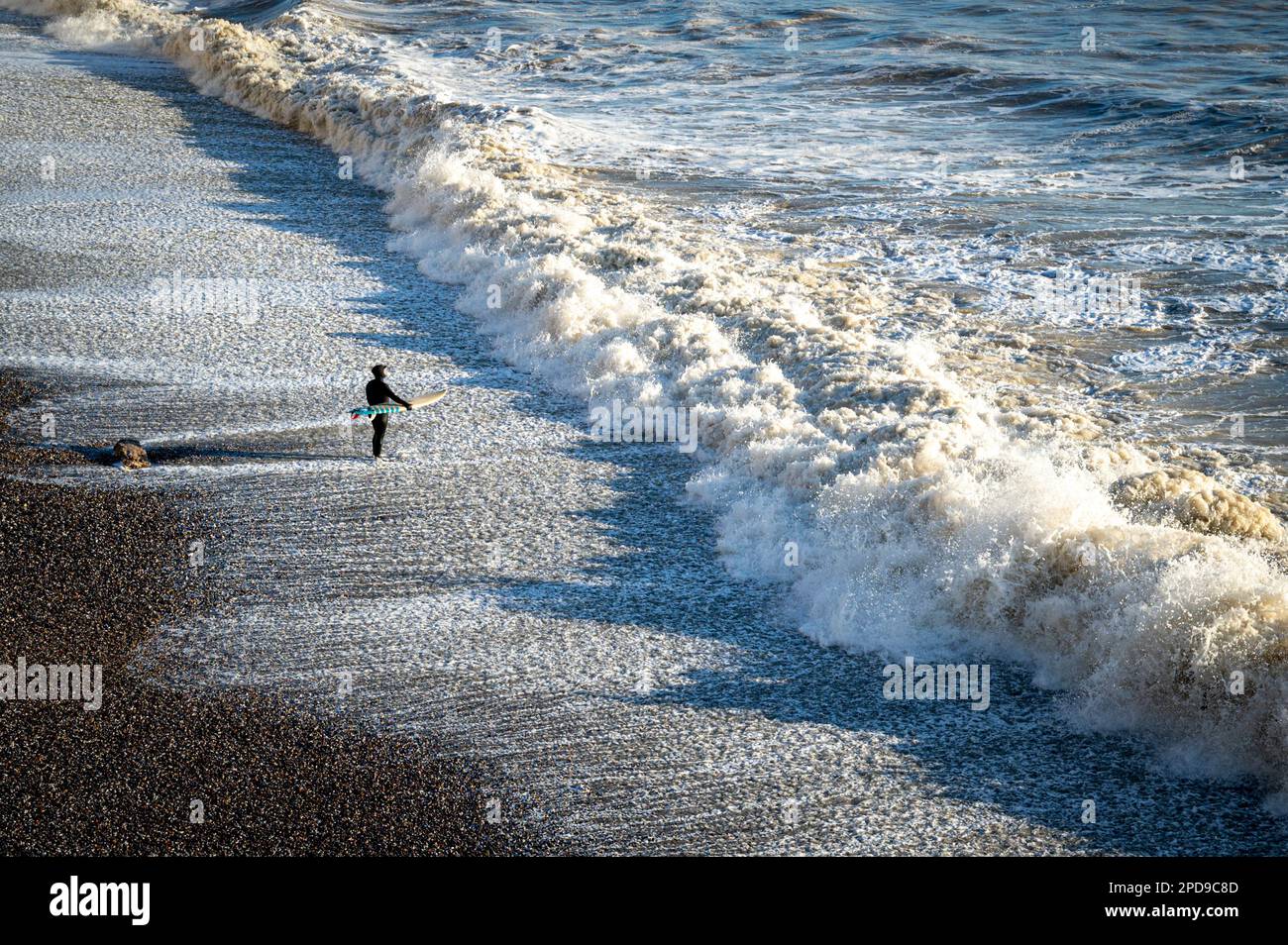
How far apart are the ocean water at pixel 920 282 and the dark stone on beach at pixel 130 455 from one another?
3566 mm

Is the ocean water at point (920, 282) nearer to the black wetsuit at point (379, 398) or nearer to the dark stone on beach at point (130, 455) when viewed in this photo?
→ the black wetsuit at point (379, 398)

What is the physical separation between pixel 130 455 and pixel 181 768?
155 inches

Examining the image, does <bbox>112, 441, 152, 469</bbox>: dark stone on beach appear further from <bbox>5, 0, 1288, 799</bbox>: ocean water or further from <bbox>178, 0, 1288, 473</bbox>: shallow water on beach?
<bbox>178, 0, 1288, 473</bbox>: shallow water on beach

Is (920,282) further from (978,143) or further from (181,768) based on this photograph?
(181,768)

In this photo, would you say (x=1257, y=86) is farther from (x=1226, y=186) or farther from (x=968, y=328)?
(x=968, y=328)

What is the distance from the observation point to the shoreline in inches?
226

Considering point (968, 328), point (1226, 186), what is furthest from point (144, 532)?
point (1226, 186)

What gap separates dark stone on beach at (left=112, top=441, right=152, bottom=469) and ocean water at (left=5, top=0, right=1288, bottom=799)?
3.57 m

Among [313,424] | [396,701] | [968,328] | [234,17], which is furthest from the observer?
[234,17]

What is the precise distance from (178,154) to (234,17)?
16.5m

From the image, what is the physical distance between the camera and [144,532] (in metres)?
8.48

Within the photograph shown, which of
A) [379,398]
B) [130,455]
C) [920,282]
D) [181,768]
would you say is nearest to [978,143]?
[920,282]

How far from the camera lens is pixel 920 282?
14625mm

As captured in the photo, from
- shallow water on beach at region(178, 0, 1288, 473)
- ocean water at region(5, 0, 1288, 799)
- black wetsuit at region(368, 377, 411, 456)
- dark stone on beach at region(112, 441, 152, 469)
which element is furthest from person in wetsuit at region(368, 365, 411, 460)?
shallow water on beach at region(178, 0, 1288, 473)
